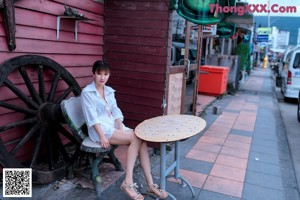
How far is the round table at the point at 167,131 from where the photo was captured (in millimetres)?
2607

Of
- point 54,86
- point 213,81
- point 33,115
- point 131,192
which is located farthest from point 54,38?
point 213,81

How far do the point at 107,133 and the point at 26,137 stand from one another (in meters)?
0.92

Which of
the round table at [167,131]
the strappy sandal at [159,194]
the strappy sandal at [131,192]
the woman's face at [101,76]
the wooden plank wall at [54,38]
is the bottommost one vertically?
the strappy sandal at [159,194]

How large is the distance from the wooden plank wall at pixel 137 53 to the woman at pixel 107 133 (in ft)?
4.51

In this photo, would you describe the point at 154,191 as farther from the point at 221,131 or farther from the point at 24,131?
the point at 221,131

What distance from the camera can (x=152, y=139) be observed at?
2.55 meters

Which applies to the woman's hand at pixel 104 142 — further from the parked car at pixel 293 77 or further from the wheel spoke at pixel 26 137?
the parked car at pixel 293 77

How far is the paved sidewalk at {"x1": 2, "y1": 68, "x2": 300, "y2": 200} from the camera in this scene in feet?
10.8

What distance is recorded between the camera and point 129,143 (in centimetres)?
286

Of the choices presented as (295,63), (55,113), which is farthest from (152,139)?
(295,63)

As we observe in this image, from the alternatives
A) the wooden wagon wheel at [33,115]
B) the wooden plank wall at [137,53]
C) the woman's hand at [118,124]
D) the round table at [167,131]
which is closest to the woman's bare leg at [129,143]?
the round table at [167,131]

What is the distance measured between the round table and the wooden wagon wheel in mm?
1053

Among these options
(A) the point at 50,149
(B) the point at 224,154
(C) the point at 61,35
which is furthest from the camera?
(B) the point at 224,154

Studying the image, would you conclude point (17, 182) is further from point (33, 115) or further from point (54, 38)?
point (54, 38)
